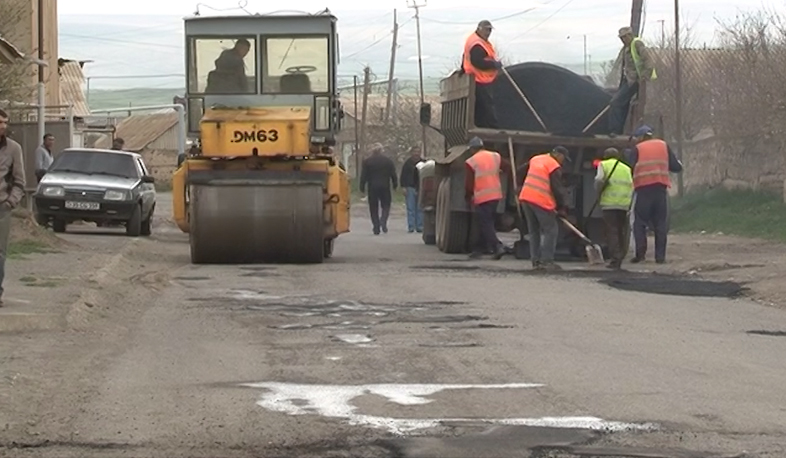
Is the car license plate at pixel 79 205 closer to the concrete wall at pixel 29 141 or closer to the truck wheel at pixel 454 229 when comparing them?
the concrete wall at pixel 29 141

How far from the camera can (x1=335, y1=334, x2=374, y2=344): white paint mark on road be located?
37.0 ft

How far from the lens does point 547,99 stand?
21.5 metres

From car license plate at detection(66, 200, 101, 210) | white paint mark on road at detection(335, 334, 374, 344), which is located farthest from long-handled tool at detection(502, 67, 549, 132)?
white paint mark on road at detection(335, 334, 374, 344)

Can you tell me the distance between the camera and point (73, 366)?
10117 mm

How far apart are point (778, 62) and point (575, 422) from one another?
1091 inches

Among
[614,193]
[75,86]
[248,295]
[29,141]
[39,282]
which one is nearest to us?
[248,295]

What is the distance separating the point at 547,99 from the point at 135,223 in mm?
7608

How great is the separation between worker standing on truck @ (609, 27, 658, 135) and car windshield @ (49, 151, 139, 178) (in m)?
8.91

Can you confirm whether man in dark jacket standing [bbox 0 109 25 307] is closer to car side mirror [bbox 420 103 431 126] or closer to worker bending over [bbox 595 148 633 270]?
worker bending over [bbox 595 148 633 270]

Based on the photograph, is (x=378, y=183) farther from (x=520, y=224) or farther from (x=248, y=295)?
(x=248, y=295)

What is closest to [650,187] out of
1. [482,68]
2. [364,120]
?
[482,68]

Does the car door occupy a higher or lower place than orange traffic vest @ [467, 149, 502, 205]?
lower

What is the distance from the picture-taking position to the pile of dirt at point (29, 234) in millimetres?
20422

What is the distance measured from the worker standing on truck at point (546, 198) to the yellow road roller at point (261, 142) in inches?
91.6
